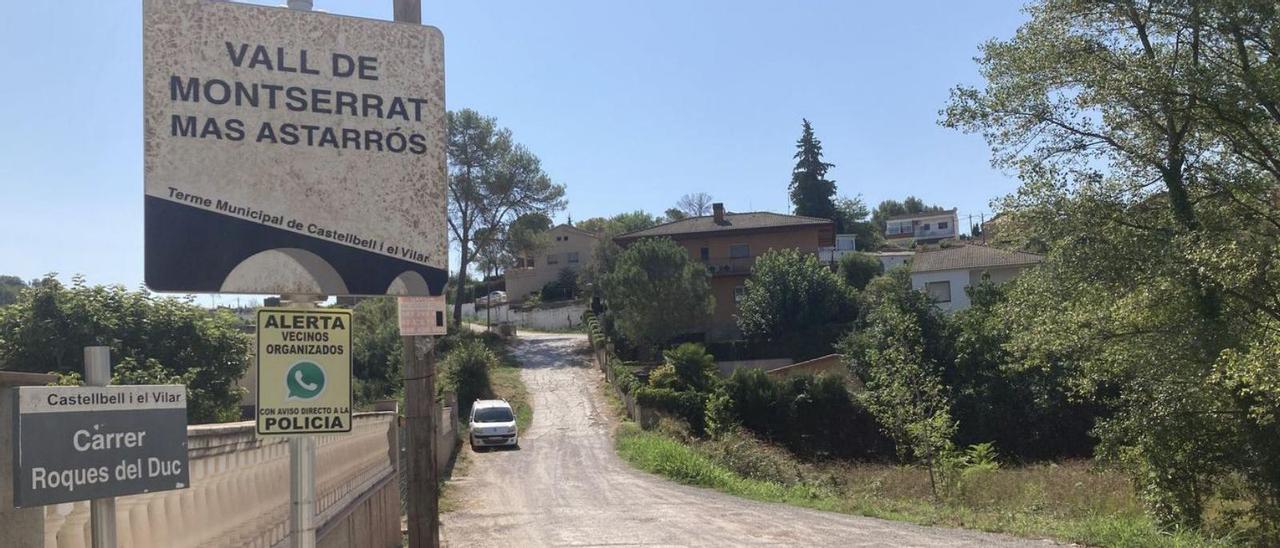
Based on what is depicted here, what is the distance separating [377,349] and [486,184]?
21652mm

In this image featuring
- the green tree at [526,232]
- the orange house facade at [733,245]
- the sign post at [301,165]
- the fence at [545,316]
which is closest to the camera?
the sign post at [301,165]

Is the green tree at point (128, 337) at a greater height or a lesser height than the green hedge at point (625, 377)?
greater

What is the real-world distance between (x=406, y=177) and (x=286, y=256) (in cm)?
64

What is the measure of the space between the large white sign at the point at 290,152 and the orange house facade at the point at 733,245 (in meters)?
56.8

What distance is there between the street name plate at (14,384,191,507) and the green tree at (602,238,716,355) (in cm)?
4941

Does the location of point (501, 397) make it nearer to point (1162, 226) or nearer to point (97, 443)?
point (1162, 226)

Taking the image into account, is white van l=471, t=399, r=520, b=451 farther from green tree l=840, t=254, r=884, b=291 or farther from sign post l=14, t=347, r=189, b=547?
green tree l=840, t=254, r=884, b=291

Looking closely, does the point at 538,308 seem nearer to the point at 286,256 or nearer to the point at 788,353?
the point at 788,353

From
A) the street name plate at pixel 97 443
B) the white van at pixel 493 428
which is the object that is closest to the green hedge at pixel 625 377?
the white van at pixel 493 428

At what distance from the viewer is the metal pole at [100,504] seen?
10.6 ft

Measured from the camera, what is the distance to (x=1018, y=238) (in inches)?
879

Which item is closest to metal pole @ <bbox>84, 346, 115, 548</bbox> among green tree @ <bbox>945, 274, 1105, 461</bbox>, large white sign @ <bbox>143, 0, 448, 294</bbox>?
large white sign @ <bbox>143, 0, 448, 294</bbox>

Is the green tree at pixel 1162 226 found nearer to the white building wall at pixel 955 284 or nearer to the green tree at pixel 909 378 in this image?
the green tree at pixel 909 378

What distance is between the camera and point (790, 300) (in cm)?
5422
